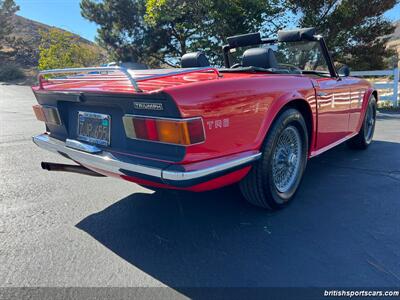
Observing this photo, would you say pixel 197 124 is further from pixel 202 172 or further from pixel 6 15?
pixel 6 15

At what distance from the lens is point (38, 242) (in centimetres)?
235

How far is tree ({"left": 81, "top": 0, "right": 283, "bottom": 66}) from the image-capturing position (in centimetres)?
1198

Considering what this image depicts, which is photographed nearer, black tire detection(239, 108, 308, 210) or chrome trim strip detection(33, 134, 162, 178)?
chrome trim strip detection(33, 134, 162, 178)

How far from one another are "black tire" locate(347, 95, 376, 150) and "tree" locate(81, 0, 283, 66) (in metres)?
8.08

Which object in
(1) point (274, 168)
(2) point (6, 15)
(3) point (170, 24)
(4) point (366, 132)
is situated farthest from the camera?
(2) point (6, 15)

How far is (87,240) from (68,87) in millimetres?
1274

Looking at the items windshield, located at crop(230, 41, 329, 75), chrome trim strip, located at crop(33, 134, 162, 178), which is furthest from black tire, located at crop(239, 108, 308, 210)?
windshield, located at crop(230, 41, 329, 75)

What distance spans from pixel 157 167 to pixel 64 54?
2365 cm

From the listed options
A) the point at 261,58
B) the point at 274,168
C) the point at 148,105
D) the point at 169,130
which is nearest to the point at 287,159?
the point at 274,168

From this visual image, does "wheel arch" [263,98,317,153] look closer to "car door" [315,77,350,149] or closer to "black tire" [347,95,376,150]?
"car door" [315,77,350,149]

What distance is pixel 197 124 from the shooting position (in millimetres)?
1980

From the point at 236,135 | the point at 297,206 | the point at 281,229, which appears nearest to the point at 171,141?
the point at 236,135

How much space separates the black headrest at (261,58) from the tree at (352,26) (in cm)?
1016

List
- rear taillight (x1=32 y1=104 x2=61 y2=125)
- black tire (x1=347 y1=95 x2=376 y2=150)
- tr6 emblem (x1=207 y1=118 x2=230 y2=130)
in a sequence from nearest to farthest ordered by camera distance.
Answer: tr6 emblem (x1=207 y1=118 x2=230 y2=130)
rear taillight (x1=32 y1=104 x2=61 y2=125)
black tire (x1=347 y1=95 x2=376 y2=150)
